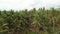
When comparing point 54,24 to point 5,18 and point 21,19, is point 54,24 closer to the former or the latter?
point 21,19

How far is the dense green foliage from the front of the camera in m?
47.1

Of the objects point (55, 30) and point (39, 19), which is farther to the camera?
point (55, 30)

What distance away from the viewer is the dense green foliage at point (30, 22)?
154 feet

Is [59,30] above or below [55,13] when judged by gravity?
below

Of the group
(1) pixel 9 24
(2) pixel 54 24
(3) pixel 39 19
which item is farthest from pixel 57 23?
(1) pixel 9 24

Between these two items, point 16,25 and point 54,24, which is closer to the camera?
point 16,25

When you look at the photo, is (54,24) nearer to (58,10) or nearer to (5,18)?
(58,10)

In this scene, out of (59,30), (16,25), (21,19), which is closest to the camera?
(16,25)

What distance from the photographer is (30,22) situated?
172 ft

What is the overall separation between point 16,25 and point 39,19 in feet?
20.4

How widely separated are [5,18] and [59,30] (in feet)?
48.8

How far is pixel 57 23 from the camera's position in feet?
177

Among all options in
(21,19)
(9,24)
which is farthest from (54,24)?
(9,24)

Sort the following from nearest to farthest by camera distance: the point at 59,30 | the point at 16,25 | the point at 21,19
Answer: the point at 16,25
the point at 21,19
the point at 59,30
